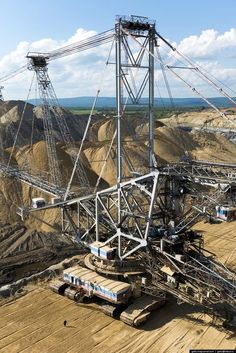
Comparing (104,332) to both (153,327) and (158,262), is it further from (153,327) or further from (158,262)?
(158,262)

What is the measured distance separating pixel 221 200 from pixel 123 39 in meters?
9.84

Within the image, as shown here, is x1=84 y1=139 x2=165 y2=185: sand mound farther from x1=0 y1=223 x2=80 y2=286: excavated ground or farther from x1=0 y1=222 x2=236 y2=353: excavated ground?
x1=0 y1=222 x2=236 y2=353: excavated ground

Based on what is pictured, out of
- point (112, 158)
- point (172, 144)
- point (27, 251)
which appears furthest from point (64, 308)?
point (172, 144)

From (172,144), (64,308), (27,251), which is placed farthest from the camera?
(172,144)

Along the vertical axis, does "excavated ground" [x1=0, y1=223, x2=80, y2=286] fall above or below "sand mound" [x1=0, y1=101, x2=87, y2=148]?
below

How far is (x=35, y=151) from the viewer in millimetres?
52344

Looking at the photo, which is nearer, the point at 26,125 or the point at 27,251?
the point at 27,251

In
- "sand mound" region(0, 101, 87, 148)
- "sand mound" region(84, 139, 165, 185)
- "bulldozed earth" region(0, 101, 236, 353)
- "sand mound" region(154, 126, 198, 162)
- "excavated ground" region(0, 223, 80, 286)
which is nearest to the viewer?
"bulldozed earth" region(0, 101, 236, 353)

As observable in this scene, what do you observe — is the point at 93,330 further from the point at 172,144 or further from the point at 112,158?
the point at 172,144

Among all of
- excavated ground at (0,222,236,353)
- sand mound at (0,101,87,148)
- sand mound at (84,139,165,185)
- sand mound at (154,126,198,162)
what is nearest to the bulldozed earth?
excavated ground at (0,222,236,353)

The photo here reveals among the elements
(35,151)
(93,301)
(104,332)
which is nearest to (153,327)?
(104,332)

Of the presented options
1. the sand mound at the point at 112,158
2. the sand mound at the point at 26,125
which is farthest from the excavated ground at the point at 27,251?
the sand mound at the point at 26,125

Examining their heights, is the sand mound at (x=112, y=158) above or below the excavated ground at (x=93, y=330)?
above

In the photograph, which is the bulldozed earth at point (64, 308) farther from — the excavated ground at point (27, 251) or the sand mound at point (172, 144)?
the sand mound at point (172, 144)
